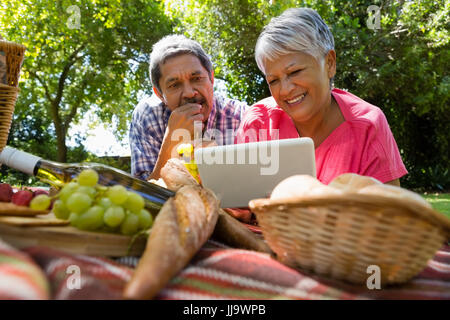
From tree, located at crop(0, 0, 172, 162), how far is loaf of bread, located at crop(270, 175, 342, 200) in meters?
7.95

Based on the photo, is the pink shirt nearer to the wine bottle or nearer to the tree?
the wine bottle

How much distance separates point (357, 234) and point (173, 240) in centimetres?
34

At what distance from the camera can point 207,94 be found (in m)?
2.49

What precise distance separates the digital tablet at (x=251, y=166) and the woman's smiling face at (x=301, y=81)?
0.68 meters

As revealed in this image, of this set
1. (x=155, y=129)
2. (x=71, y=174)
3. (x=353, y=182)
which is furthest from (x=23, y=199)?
(x=155, y=129)

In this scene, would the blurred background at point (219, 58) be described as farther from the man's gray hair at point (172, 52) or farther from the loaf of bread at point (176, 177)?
the loaf of bread at point (176, 177)

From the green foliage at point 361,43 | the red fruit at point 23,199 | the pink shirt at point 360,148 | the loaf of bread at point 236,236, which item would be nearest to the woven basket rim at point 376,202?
the loaf of bread at point 236,236

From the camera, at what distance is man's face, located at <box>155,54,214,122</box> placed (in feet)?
7.91

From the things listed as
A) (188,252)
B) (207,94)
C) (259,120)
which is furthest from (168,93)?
(188,252)

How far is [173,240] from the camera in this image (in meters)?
0.72

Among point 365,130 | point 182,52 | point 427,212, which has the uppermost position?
point 182,52

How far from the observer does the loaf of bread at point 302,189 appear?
2.31 feet
